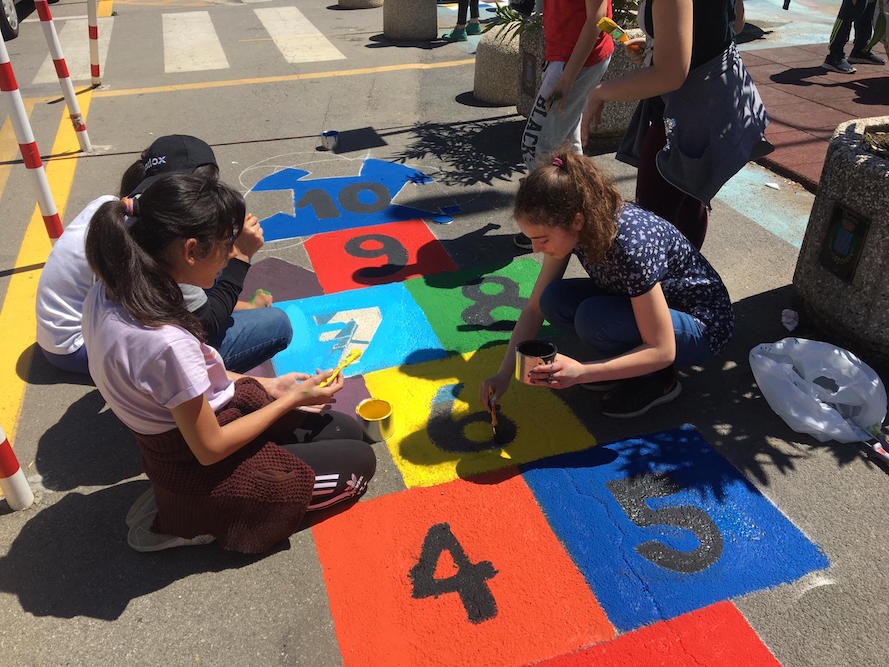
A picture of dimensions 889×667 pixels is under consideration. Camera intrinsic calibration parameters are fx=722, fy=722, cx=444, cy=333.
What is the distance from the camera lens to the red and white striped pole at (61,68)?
224 inches

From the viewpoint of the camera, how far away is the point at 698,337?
3145 millimetres

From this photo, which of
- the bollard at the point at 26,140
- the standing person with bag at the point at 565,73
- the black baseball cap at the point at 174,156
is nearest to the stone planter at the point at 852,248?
the standing person with bag at the point at 565,73

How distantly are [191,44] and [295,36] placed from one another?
1490mm

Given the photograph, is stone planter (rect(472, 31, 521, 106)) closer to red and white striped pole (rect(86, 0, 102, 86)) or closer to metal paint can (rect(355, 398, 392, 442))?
red and white striped pole (rect(86, 0, 102, 86))

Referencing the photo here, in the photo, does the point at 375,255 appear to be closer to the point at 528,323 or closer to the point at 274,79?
the point at 528,323

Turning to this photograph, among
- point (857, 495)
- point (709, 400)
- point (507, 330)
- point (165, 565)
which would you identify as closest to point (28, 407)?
point (165, 565)

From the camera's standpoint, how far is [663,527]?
8.98ft

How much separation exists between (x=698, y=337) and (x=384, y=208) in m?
2.88

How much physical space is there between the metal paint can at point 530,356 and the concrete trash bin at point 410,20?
8.42m

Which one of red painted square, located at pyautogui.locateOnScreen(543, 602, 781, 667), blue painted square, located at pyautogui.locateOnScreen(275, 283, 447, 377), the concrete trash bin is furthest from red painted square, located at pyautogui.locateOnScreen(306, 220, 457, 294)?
the concrete trash bin

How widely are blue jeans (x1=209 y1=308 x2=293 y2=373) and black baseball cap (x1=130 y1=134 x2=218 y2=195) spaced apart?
26.8 inches

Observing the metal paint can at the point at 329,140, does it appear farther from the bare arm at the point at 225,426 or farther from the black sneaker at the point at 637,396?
the bare arm at the point at 225,426

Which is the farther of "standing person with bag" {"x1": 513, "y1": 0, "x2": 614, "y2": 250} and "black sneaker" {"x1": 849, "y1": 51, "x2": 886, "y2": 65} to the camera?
"black sneaker" {"x1": 849, "y1": 51, "x2": 886, "y2": 65}

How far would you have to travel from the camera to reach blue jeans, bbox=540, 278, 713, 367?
305 cm
